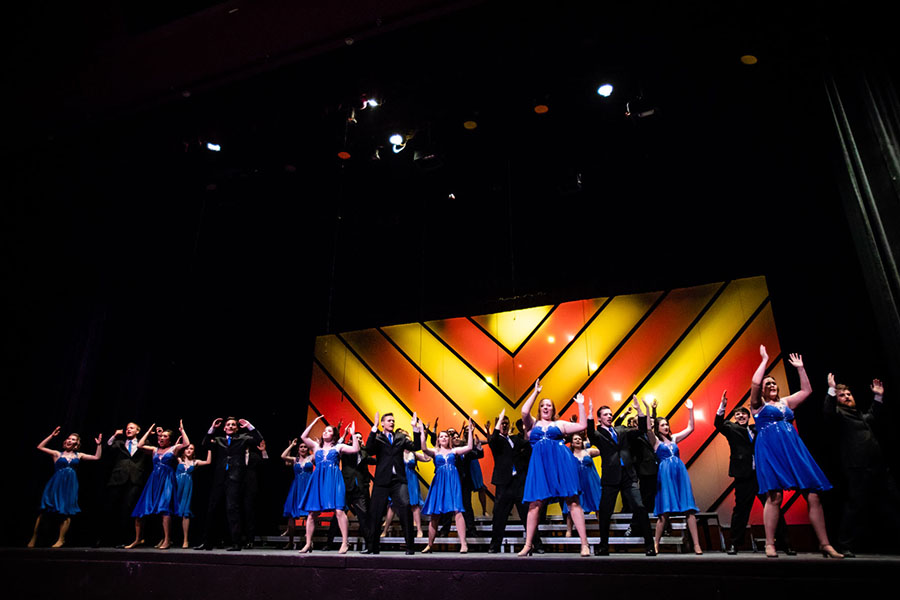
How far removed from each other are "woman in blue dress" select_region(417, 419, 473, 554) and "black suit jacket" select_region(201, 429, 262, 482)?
2312 millimetres

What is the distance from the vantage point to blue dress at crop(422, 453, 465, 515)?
629 centimetres

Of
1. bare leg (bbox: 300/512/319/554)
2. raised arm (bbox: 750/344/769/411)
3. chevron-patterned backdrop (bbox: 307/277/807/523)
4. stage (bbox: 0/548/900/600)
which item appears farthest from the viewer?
chevron-patterned backdrop (bbox: 307/277/807/523)

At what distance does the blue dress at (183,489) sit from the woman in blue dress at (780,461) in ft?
22.1

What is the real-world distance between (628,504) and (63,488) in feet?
23.2

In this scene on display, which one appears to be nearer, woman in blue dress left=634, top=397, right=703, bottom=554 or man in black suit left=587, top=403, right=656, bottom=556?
man in black suit left=587, top=403, right=656, bottom=556

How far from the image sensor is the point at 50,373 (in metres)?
8.82

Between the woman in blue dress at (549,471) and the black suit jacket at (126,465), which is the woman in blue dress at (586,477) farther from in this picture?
the black suit jacket at (126,465)

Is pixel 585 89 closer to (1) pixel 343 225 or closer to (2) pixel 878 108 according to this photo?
(2) pixel 878 108

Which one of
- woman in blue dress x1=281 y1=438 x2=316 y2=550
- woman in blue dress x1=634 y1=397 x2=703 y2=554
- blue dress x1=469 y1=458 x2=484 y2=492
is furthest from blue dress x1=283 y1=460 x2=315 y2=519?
woman in blue dress x1=634 y1=397 x2=703 y2=554


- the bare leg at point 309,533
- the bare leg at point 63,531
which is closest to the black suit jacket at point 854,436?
the bare leg at point 309,533

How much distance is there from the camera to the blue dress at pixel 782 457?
456 centimetres

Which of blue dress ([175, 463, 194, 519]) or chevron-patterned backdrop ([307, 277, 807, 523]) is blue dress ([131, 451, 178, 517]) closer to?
blue dress ([175, 463, 194, 519])

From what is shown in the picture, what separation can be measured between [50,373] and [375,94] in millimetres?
6623

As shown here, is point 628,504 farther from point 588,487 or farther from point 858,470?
point 858,470
